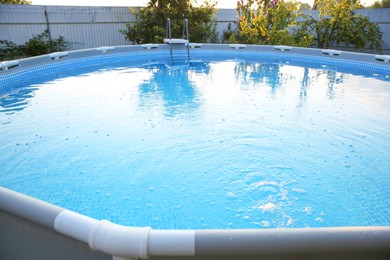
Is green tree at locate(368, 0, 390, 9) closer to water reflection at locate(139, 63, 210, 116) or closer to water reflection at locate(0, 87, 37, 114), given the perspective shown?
water reflection at locate(139, 63, 210, 116)

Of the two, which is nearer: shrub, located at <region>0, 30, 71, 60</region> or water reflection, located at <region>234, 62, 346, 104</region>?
water reflection, located at <region>234, 62, 346, 104</region>

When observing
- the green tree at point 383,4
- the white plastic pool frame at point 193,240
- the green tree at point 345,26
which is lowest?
the white plastic pool frame at point 193,240

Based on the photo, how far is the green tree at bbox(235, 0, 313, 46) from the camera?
31.6ft

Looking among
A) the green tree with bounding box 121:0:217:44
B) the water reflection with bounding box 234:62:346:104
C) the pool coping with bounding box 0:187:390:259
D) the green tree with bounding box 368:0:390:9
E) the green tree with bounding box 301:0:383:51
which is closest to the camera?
the pool coping with bounding box 0:187:390:259

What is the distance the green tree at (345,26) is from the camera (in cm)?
932

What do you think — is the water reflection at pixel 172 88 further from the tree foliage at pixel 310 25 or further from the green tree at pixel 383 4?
the green tree at pixel 383 4

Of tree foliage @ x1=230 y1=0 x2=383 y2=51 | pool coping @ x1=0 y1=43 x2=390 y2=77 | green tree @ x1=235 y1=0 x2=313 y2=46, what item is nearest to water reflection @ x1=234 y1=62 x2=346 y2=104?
pool coping @ x1=0 y1=43 x2=390 y2=77

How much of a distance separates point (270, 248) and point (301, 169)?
2.20 m

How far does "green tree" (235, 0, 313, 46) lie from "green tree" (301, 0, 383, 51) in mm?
517

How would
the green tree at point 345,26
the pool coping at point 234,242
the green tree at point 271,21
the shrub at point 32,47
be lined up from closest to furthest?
1. the pool coping at point 234,242
2. the shrub at point 32,47
3. the green tree at point 345,26
4. the green tree at point 271,21

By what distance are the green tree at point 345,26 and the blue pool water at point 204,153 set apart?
15.1ft

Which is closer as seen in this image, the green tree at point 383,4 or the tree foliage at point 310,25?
the tree foliage at point 310,25

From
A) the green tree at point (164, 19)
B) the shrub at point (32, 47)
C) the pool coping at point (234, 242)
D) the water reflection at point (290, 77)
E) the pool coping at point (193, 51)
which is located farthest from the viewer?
the green tree at point (164, 19)

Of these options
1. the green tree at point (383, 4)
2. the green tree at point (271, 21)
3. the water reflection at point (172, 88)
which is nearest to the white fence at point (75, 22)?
the green tree at point (271, 21)
